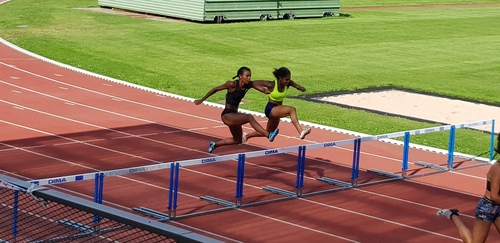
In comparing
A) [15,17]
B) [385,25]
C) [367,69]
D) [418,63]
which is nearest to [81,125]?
[367,69]

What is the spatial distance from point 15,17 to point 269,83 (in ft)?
85.6

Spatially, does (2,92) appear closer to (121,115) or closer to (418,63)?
(121,115)

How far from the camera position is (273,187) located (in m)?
17.1

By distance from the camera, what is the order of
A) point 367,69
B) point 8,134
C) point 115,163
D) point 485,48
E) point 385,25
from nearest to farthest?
point 115,163 < point 8,134 < point 367,69 < point 485,48 < point 385,25

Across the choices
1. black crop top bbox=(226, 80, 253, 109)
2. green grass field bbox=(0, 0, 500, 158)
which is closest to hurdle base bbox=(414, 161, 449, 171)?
green grass field bbox=(0, 0, 500, 158)

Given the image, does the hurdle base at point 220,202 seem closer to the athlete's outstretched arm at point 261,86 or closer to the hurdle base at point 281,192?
the hurdle base at point 281,192

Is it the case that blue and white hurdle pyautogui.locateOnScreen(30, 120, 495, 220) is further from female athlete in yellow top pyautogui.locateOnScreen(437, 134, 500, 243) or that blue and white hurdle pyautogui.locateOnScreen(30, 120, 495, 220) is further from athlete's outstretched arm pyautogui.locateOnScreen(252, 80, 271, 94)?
female athlete in yellow top pyautogui.locateOnScreen(437, 134, 500, 243)

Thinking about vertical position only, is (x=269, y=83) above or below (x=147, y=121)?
above

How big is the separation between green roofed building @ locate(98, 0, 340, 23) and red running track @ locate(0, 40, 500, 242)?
13472mm

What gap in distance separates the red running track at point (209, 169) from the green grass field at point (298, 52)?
204 cm

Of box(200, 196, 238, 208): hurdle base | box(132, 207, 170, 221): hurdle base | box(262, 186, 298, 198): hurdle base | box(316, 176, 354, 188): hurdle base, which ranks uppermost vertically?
box(132, 207, 170, 221): hurdle base

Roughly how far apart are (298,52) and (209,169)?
17.6 m

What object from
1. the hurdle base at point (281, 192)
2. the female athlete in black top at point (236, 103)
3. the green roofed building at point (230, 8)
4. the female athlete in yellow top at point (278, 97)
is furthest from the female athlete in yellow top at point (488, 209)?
the green roofed building at point (230, 8)

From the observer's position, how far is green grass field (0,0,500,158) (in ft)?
91.3
